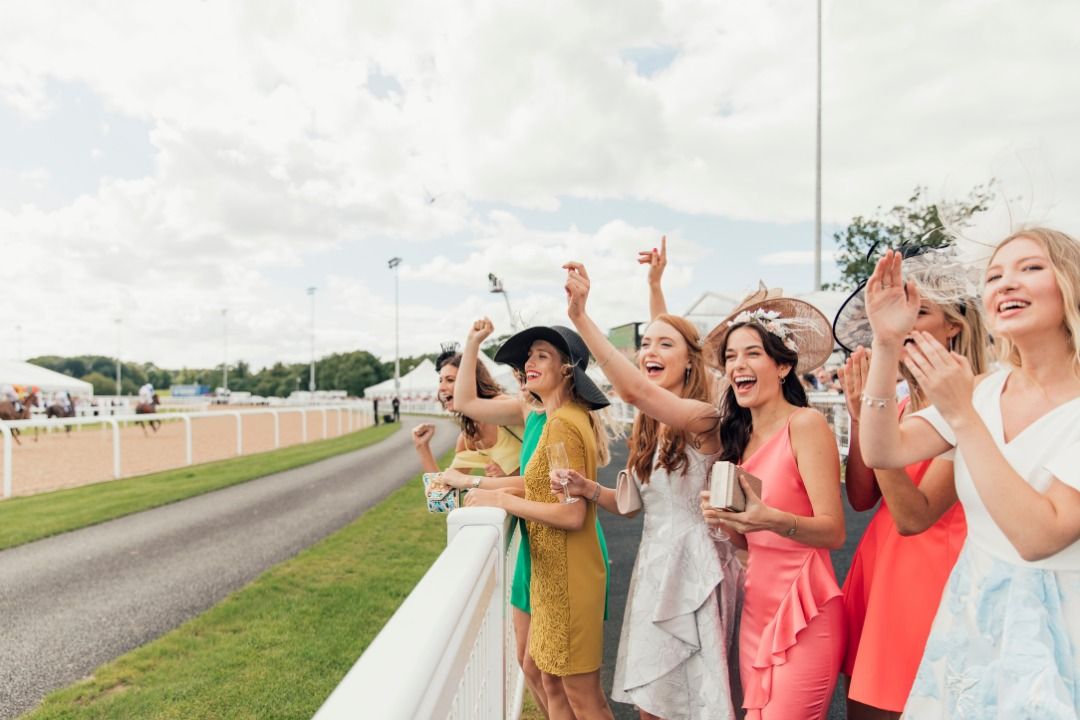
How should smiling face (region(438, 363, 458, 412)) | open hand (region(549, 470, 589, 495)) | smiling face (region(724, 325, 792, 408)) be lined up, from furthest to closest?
smiling face (region(438, 363, 458, 412)) → open hand (region(549, 470, 589, 495)) → smiling face (region(724, 325, 792, 408))

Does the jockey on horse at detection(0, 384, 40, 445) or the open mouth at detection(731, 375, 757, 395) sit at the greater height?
the open mouth at detection(731, 375, 757, 395)

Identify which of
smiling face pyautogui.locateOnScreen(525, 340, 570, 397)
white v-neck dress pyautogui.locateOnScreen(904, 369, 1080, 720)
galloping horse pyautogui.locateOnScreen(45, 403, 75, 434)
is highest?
smiling face pyautogui.locateOnScreen(525, 340, 570, 397)

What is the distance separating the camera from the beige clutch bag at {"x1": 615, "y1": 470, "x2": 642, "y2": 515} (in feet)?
8.36

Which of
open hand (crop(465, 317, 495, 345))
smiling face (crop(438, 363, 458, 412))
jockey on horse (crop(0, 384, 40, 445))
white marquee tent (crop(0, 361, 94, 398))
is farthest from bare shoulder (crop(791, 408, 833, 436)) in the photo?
white marquee tent (crop(0, 361, 94, 398))

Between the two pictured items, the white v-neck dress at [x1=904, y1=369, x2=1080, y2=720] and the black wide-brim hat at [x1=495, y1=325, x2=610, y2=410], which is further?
the black wide-brim hat at [x1=495, y1=325, x2=610, y2=410]

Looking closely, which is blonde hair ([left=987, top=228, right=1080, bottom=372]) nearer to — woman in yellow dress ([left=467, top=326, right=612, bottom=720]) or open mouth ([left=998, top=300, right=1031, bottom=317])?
open mouth ([left=998, top=300, right=1031, bottom=317])

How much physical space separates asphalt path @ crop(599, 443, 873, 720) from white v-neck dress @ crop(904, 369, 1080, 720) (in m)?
2.43

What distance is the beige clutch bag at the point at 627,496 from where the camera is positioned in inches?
100

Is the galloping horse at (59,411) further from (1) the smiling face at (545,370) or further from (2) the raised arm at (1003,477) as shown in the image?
(2) the raised arm at (1003,477)

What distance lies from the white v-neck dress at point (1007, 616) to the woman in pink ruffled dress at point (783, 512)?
38cm

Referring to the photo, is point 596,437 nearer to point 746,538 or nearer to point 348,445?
point 746,538

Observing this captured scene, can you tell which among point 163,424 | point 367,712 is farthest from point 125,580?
point 163,424

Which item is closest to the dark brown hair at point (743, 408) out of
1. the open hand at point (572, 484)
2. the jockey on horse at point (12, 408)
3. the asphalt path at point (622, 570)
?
the open hand at point (572, 484)

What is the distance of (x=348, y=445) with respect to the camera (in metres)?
20.6
